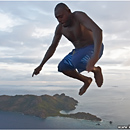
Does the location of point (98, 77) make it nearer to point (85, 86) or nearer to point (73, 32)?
point (85, 86)

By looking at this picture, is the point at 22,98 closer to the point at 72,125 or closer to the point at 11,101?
the point at 11,101

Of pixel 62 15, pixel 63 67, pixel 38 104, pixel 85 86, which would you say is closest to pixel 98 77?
pixel 85 86

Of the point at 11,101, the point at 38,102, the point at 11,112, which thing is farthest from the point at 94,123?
the point at 11,101

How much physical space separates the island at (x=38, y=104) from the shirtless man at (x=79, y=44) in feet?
95.2

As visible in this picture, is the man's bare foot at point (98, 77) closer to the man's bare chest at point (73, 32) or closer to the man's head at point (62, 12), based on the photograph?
the man's bare chest at point (73, 32)

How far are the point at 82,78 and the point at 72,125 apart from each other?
80.1ft

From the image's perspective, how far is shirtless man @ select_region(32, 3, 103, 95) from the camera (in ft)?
8.41

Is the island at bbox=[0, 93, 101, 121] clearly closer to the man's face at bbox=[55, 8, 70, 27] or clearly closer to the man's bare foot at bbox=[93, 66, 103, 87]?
the man's bare foot at bbox=[93, 66, 103, 87]

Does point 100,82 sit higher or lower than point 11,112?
higher

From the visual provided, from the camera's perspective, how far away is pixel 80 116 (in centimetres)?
3014

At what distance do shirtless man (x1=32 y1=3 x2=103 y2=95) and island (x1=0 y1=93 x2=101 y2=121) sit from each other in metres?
29.0

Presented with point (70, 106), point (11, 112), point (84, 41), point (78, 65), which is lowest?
point (11, 112)

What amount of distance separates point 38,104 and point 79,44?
105 ft

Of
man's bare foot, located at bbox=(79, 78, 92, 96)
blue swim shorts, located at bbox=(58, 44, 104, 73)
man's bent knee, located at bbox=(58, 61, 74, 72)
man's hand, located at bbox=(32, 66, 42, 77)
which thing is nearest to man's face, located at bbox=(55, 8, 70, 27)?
blue swim shorts, located at bbox=(58, 44, 104, 73)
